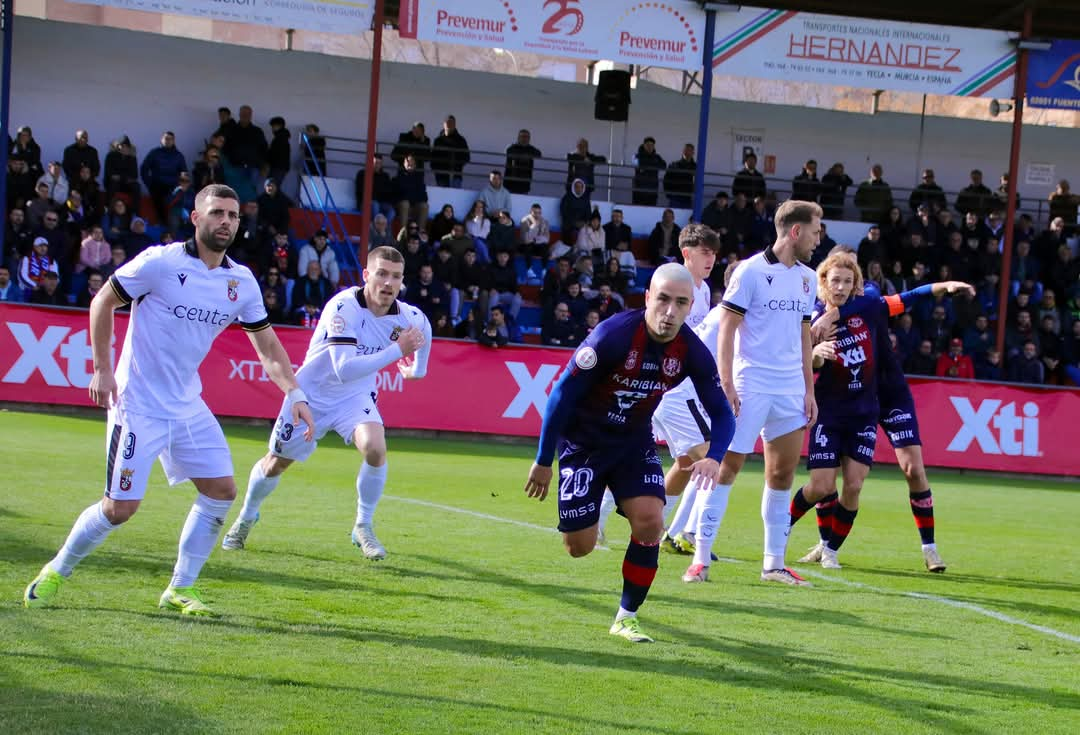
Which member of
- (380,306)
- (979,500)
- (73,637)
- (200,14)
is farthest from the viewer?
(200,14)

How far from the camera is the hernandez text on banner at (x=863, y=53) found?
79.3 feet

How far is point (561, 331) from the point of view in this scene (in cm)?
2275

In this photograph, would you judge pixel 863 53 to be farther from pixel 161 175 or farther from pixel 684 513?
pixel 684 513

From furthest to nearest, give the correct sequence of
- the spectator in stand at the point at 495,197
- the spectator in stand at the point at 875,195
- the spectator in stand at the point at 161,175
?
the spectator in stand at the point at 875,195, the spectator in stand at the point at 495,197, the spectator in stand at the point at 161,175

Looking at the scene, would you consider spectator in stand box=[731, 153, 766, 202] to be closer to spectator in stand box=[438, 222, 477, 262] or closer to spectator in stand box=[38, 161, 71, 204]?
spectator in stand box=[438, 222, 477, 262]

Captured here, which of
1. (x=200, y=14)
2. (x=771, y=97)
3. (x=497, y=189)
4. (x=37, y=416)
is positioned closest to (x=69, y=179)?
(x=200, y=14)

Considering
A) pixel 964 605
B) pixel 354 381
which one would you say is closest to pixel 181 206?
pixel 354 381

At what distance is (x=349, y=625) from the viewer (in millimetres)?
6941

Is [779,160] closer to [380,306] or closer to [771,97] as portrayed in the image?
[771,97]

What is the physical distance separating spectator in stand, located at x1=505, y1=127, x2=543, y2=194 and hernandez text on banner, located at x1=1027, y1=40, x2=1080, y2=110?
32.0 feet

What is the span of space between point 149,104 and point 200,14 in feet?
25.3

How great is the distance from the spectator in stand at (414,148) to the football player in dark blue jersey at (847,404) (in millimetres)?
17066

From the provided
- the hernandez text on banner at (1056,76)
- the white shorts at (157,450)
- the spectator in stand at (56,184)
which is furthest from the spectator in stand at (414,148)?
the white shorts at (157,450)

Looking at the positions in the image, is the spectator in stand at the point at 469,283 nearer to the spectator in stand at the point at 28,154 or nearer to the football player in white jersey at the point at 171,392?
the spectator in stand at the point at 28,154
